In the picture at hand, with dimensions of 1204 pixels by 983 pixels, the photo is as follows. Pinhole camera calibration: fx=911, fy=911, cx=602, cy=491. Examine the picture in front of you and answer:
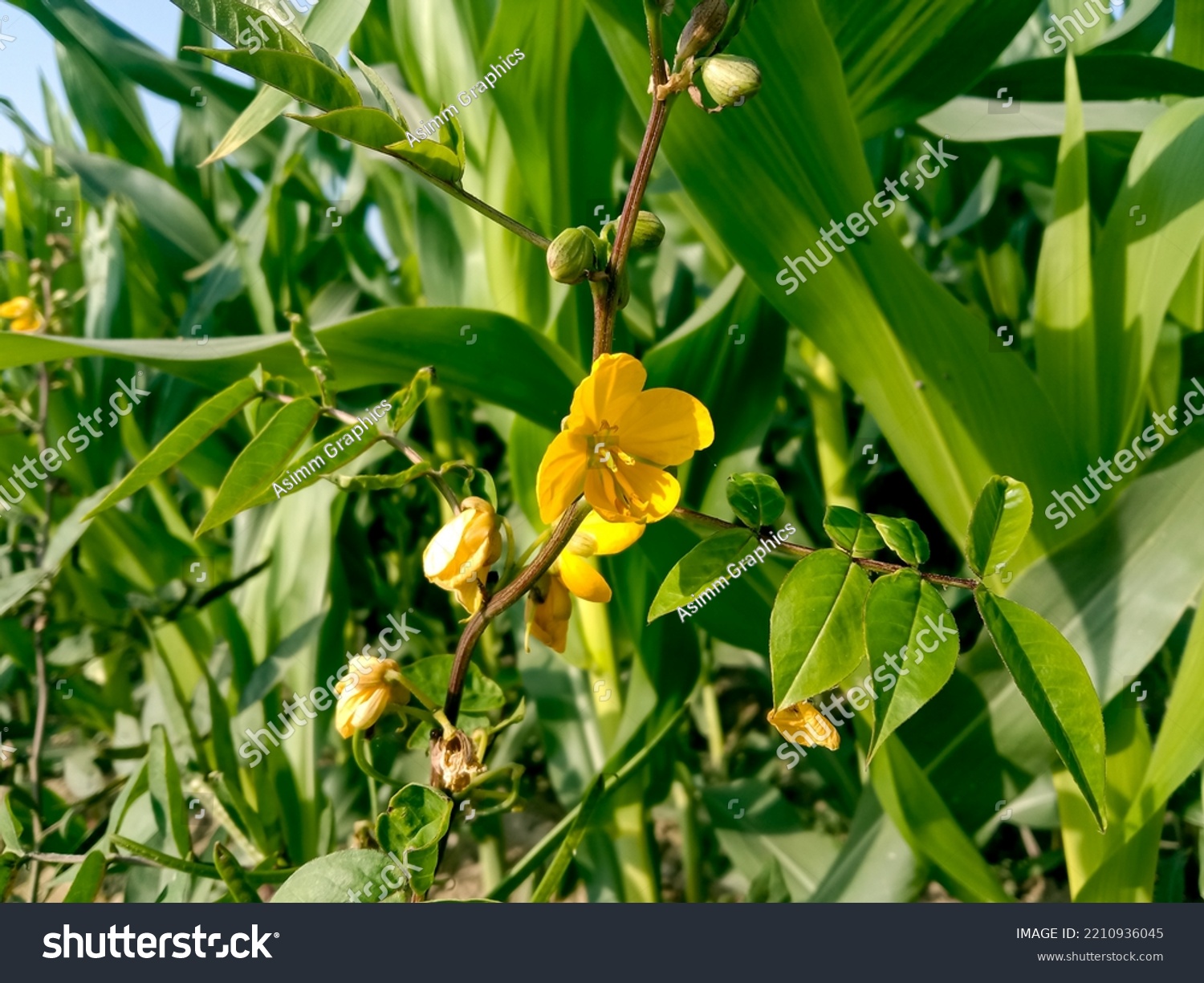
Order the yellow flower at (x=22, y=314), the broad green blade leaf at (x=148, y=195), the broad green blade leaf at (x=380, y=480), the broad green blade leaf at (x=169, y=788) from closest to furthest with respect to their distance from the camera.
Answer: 1. the broad green blade leaf at (x=380, y=480)
2. the broad green blade leaf at (x=169, y=788)
3. the yellow flower at (x=22, y=314)
4. the broad green blade leaf at (x=148, y=195)

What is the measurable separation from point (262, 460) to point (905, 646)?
0.29 meters

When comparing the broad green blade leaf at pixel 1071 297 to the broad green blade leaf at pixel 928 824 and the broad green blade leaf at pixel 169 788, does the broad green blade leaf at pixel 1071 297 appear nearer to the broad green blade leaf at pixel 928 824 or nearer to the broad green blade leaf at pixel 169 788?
the broad green blade leaf at pixel 928 824

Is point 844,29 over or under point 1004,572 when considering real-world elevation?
over

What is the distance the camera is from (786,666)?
33 centimetres

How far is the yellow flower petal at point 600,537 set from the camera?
406 millimetres

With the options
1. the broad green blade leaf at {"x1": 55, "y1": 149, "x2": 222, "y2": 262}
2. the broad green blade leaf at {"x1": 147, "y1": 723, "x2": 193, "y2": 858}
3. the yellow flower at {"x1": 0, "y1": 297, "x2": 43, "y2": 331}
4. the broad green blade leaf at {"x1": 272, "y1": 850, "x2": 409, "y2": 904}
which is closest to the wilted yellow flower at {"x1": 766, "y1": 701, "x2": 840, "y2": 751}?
the broad green blade leaf at {"x1": 272, "y1": 850, "x2": 409, "y2": 904}

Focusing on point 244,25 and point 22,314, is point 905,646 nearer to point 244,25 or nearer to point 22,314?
point 244,25

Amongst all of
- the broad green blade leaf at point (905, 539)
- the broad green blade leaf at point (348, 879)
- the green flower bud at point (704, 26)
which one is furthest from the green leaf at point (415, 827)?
the green flower bud at point (704, 26)

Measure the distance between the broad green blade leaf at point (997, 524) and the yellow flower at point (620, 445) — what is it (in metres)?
0.11

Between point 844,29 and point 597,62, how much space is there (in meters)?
0.21

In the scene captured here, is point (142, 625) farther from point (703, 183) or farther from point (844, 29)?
point (844, 29)

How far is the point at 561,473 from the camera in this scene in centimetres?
35
